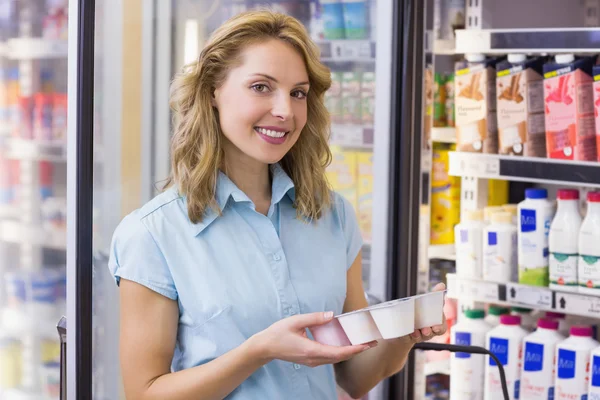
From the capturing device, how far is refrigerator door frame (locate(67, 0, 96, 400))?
1.47 m

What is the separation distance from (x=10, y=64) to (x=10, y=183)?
14.3 inches

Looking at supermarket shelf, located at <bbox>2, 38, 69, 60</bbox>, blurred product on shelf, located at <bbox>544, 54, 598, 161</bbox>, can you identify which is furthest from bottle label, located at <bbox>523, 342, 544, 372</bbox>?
supermarket shelf, located at <bbox>2, 38, 69, 60</bbox>

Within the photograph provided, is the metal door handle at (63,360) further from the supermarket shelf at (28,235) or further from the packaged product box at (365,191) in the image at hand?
the packaged product box at (365,191)

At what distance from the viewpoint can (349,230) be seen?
162cm

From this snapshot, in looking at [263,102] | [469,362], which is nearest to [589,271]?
[469,362]

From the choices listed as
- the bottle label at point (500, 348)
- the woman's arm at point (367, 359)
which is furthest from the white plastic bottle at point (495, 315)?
the woman's arm at point (367, 359)

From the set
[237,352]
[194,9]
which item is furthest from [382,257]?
[237,352]

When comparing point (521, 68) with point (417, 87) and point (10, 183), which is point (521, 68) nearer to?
point (417, 87)

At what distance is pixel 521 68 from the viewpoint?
231 centimetres

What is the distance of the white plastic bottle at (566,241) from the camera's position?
221cm

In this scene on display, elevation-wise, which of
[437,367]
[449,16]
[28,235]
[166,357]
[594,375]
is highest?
[449,16]

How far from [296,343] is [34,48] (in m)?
1.25

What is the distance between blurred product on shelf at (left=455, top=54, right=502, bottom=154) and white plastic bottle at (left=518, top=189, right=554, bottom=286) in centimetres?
21

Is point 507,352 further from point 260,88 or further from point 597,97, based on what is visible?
point 260,88
